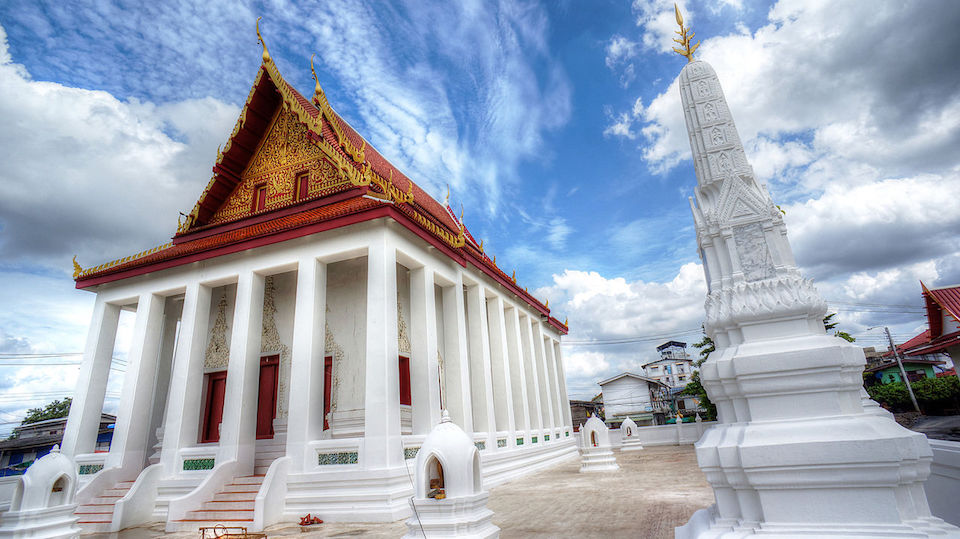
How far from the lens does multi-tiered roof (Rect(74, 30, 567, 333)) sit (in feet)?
31.9

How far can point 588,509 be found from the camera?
21.9 ft

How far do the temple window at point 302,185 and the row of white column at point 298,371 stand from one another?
7.50 feet

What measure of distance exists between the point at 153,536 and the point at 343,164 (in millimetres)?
7223

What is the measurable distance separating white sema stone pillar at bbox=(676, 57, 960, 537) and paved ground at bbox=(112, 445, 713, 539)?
2.06 meters

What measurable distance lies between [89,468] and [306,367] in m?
5.59

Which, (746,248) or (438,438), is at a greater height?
(746,248)

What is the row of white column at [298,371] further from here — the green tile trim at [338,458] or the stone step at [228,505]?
the stone step at [228,505]

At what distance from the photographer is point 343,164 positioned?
1015 cm

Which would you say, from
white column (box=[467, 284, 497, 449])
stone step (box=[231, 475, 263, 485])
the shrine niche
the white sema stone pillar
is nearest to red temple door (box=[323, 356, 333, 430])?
stone step (box=[231, 475, 263, 485])

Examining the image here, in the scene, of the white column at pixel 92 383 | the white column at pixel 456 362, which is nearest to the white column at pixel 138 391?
the white column at pixel 92 383

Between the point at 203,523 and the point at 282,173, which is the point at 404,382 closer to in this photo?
the point at 203,523

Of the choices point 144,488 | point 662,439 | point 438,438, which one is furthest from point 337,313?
point 662,439

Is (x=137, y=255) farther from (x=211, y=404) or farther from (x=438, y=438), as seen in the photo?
(x=438, y=438)

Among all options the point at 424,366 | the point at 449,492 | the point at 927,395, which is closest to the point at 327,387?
the point at 424,366
